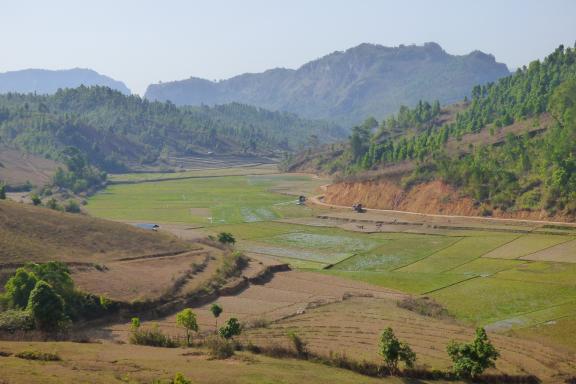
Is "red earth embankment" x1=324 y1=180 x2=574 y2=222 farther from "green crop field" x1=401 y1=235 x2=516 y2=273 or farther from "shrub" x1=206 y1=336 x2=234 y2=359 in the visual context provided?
"shrub" x1=206 y1=336 x2=234 y2=359

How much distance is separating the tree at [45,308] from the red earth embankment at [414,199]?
6429cm

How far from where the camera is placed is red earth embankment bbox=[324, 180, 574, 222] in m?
91.5

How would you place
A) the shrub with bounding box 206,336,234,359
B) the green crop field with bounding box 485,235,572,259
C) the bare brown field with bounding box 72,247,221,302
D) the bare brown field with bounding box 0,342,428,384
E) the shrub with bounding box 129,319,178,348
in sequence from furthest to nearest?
the green crop field with bounding box 485,235,572,259, the bare brown field with bounding box 72,247,221,302, the shrub with bounding box 129,319,178,348, the shrub with bounding box 206,336,234,359, the bare brown field with bounding box 0,342,428,384

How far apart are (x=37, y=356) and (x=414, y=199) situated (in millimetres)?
80074

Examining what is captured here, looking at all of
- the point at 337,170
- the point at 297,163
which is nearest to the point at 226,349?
the point at 337,170

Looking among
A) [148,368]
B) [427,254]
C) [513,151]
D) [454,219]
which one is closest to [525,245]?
[427,254]

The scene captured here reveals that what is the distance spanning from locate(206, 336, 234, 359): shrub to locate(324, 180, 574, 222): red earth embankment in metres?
59.0

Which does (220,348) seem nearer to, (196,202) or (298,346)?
(298,346)

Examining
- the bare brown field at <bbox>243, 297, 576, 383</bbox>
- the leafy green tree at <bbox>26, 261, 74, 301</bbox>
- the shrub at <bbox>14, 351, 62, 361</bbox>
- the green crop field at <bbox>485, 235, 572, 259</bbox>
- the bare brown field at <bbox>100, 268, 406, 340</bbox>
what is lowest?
the bare brown field at <bbox>100, 268, 406, 340</bbox>

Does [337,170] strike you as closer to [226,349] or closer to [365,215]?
[365,215]

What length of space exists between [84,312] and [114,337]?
4.97 m

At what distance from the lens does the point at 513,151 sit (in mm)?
104312

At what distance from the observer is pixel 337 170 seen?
170750mm

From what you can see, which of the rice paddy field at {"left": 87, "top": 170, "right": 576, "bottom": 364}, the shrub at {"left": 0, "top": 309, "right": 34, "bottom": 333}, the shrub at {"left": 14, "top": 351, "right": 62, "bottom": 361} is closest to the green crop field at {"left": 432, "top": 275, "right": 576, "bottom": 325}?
the rice paddy field at {"left": 87, "top": 170, "right": 576, "bottom": 364}
